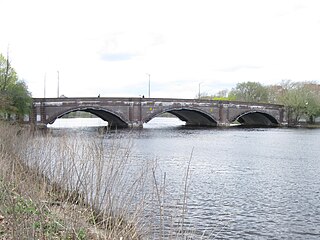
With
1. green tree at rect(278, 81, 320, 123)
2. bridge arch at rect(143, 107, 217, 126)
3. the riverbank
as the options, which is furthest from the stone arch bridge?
the riverbank

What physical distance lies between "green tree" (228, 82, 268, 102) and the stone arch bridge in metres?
19.8

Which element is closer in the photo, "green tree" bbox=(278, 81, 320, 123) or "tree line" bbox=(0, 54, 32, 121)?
"tree line" bbox=(0, 54, 32, 121)

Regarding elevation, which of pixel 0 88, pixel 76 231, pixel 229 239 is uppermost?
pixel 0 88

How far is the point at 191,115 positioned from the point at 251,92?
3369cm

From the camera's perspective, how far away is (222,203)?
11.2 meters

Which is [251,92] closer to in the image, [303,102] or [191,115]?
[303,102]

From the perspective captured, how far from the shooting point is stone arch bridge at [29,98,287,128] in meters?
47.3

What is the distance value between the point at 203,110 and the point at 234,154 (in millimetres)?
36997

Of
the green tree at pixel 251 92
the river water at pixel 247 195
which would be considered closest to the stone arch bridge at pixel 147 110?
the green tree at pixel 251 92

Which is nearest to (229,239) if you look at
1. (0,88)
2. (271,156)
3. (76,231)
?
(76,231)

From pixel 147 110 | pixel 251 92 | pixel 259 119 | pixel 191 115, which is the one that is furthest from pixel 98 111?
pixel 251 92

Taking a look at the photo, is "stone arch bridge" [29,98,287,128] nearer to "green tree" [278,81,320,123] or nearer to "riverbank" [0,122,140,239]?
"green tree" [278,81,320,123]

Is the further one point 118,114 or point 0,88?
point 118,114

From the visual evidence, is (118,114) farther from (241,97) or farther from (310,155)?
(241,97)
